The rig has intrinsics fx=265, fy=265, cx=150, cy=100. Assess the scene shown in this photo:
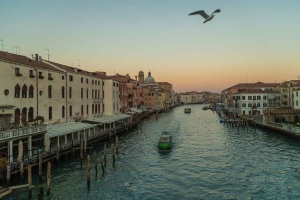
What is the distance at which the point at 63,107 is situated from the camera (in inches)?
1251

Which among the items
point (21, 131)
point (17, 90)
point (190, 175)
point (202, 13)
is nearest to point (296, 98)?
point (190, 175)

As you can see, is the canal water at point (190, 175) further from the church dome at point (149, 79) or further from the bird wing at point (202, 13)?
the church dome at point (149, 79)

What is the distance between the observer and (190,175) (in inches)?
830

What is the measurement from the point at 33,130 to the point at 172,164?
12.4 m

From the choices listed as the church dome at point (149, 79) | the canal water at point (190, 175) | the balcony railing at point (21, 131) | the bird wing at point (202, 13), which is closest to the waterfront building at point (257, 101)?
A: the canal water at point (190, 175)

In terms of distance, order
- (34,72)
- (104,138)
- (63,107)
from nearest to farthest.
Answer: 1. (34,72)
2. (63,107)
3. (104,138)

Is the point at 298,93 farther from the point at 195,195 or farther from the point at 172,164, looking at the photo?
the point at 195,195

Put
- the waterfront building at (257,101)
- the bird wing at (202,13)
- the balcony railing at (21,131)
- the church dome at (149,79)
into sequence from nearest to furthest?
the bird wing at (202,13)
the balcony railing at (21,131)
the waterfront building at (257,101)
the church dome at (149,79)

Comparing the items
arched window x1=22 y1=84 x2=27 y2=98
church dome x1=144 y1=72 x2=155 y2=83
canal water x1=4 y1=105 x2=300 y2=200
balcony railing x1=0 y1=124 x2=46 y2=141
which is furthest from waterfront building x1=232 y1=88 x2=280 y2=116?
church dome x1=144 y1=72 x2=155 y2=83

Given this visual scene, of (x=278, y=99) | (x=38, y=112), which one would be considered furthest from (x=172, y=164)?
(x=278, y=99)

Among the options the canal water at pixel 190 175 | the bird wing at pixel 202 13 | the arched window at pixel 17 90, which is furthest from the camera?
the arched window at pixel 17 90

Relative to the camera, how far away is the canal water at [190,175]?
17.4 m

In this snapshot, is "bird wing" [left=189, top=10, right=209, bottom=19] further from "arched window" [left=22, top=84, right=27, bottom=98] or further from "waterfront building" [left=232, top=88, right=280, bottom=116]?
"waterfront building" [left=232, top=88, right=280, bottom=116]

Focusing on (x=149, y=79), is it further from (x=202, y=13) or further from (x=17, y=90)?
(x=202, y=13)
